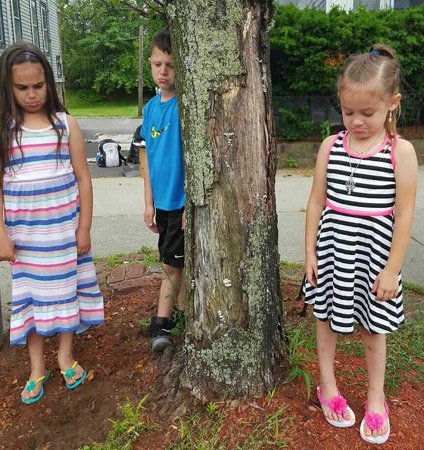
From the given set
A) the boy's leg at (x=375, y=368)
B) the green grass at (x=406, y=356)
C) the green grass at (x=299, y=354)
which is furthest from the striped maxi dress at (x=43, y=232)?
the green grass at (x=406, y=356)

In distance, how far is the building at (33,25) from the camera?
1585cm

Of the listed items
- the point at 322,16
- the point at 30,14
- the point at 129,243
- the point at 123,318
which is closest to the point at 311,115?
the point at 322,16

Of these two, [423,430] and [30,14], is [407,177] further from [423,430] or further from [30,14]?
[30,14]

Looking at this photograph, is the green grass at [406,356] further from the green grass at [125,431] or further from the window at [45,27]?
the window at [45,27]

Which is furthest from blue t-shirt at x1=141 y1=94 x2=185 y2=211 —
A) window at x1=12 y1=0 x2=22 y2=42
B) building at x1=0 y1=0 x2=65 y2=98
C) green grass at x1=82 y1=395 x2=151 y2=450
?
window at x1=12 y1=0 x2=22 y2=42

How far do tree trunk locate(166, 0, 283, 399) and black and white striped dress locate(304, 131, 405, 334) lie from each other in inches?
9.9

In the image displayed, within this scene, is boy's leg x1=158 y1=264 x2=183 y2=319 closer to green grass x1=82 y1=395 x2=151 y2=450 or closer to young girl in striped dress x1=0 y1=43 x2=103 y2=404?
young girl in striped dress x1=0 y1=43 x2=103 y2=404

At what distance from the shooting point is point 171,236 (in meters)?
2.77

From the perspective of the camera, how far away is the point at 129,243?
4.90 meters

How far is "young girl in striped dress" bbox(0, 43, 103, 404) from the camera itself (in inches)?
94.0

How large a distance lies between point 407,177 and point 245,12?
2.79 ft

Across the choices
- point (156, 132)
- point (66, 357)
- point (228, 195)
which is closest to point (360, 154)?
point (228, 195)

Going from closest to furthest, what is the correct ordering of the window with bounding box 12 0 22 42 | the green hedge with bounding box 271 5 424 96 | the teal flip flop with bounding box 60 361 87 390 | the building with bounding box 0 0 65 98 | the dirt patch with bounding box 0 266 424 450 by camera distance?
the dirt patch with bounding box 0 266 424 450 → the teal flip flop with bounding box 60 361 87 390 → the green hedge with bounding box 271 5 424 96 → the building with bounding box 0 0 65 98 → the window with bounding box 12 0 22 42

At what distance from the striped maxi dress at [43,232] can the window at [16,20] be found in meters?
16.5
